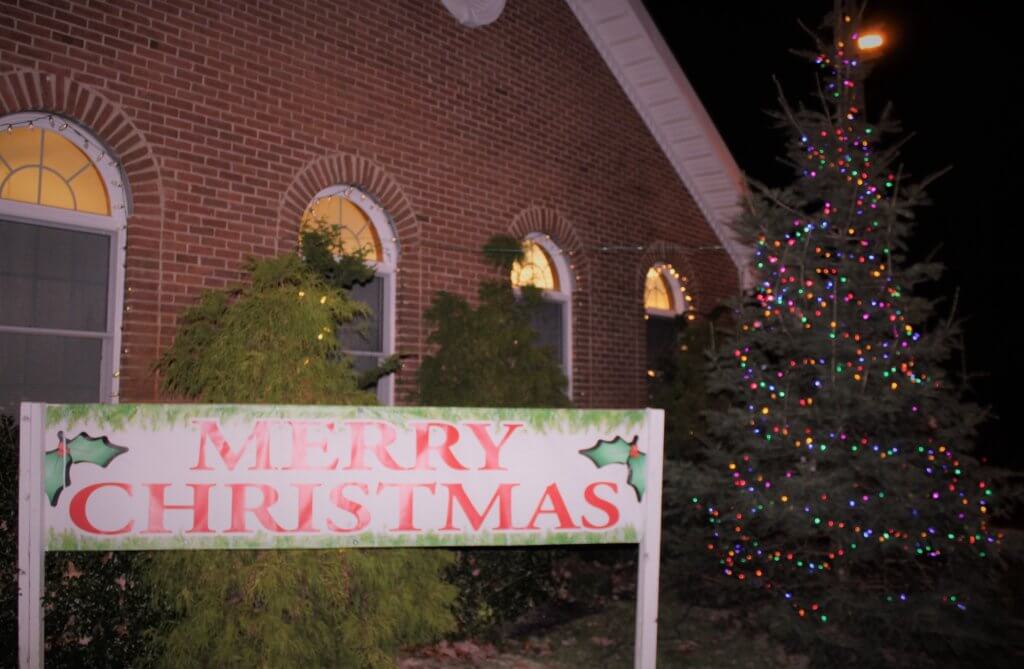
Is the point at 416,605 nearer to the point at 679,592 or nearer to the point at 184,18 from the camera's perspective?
the point at 679,592

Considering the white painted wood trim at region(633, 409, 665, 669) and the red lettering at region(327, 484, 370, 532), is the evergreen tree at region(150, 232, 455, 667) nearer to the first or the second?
the red lettering at region(327, 484, 370, 532)

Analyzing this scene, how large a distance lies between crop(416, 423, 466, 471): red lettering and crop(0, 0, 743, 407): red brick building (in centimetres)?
254

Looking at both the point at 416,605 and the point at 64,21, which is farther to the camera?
the point at 64,21

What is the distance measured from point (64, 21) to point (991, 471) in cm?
702

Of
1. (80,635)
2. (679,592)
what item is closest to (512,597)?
(679,592)

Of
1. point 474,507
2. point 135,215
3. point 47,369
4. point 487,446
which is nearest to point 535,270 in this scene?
point 135,215

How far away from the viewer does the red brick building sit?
229 inches

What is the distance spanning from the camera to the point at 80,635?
4828 millimetres

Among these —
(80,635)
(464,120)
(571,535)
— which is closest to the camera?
(571,535)

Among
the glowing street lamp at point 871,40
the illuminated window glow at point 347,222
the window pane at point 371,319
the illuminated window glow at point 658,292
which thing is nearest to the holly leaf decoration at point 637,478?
the illuminated window glow at point 347,222

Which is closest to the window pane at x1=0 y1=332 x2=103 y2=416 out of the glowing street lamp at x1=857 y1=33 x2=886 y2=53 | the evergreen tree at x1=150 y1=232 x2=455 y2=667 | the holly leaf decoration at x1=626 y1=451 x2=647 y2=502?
the evergreen tree at x1=150 y1=232 x2=455 y2=667

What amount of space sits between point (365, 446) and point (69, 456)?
139cm

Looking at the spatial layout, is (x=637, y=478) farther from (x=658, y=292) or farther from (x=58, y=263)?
(x=658, y=292)

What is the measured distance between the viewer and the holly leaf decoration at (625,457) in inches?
176
